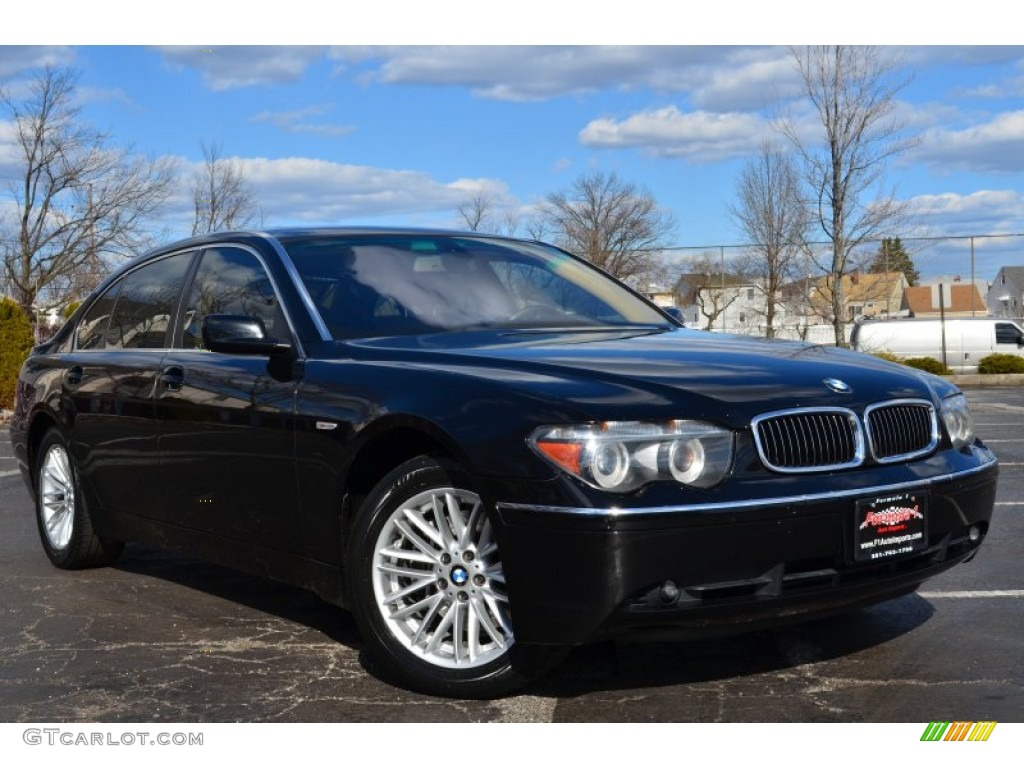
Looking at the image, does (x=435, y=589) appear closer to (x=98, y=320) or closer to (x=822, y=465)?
(x=822, y=465)

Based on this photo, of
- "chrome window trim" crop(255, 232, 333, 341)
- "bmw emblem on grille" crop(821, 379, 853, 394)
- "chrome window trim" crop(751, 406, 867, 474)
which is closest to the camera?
"chrome window trim" crop(751, 406, 867, 474)

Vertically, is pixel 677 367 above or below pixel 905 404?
above

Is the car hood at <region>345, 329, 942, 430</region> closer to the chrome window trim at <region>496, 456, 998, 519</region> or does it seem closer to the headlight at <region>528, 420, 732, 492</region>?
the headlight at <region>528, 420, 732, 492</region>

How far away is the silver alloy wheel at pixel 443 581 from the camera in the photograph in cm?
401

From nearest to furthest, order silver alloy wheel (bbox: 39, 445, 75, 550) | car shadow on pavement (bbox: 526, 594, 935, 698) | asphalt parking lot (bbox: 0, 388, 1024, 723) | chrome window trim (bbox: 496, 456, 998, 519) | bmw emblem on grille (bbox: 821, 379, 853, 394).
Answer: chrome window trim (bbox: 496, 456, 998, 519) < asphalt parking lot (bbox: 0, 388, 1024, 723) < bmw emblem on grille (bbox: 821, 379, 853, 394) < car shadow on pavement (bbox: 526, 594, 935, 698) < silver alloy wheel (bbox: 39, 445, 75, 550)

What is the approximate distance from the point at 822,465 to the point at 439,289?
1831mm

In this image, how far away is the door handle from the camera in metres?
5.35

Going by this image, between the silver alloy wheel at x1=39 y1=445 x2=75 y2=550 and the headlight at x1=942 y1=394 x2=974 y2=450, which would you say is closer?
the headlight at x1=942 y1=394 x2=974 y2=450

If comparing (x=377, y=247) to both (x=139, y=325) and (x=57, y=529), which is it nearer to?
(x=139, y=325)

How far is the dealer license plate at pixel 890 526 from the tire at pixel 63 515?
12.8 feet

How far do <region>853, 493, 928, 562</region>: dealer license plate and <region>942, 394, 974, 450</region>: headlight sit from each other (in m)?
0.48

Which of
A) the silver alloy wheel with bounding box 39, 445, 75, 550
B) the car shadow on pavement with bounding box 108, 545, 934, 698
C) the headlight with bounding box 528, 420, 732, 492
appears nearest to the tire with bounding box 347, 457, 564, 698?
the car shadow on pavement with bounding box 108, 545, 934, 698

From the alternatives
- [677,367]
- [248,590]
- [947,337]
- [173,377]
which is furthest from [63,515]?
[947,337]

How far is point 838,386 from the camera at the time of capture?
13.5ft
